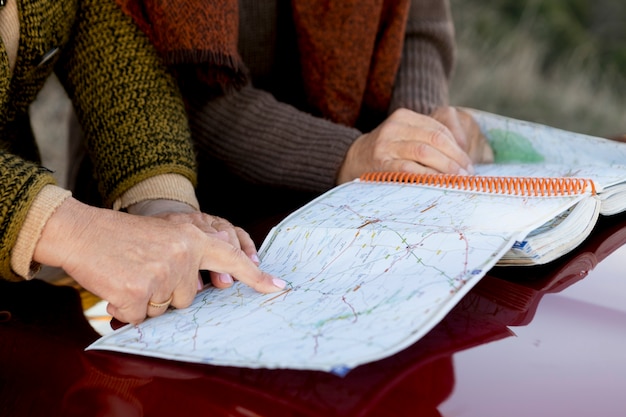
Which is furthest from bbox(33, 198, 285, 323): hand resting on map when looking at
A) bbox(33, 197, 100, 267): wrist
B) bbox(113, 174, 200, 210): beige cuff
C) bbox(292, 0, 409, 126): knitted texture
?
bbox(292, 0, 409, 126): knitted texture

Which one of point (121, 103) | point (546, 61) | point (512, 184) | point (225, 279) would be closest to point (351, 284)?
point (225, 279)

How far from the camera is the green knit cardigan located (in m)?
1.07

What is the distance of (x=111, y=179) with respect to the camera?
43.7 inches

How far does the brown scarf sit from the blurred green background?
2.52 meters

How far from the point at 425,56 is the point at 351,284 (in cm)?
99

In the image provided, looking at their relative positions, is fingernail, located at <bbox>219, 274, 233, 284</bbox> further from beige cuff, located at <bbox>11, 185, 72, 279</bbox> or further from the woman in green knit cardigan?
beige cuff, located at <bbox>11, 185, 72, 279</bbox>

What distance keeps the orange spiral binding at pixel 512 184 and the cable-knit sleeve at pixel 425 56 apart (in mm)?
564

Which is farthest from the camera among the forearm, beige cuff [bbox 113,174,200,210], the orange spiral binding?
the forearm

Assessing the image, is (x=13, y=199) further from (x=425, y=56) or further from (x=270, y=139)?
(x=425, y=56)

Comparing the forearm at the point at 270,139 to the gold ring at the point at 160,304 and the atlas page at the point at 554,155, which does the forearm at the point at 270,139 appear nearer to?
the atlas page at the point at 554,155

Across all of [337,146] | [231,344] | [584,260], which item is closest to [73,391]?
[231,344]

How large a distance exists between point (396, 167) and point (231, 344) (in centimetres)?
54

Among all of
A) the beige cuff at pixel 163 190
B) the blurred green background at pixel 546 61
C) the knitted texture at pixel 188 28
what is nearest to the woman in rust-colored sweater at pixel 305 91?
the knitted texture at pixel 188 28

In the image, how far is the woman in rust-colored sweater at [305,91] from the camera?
3.72ft
